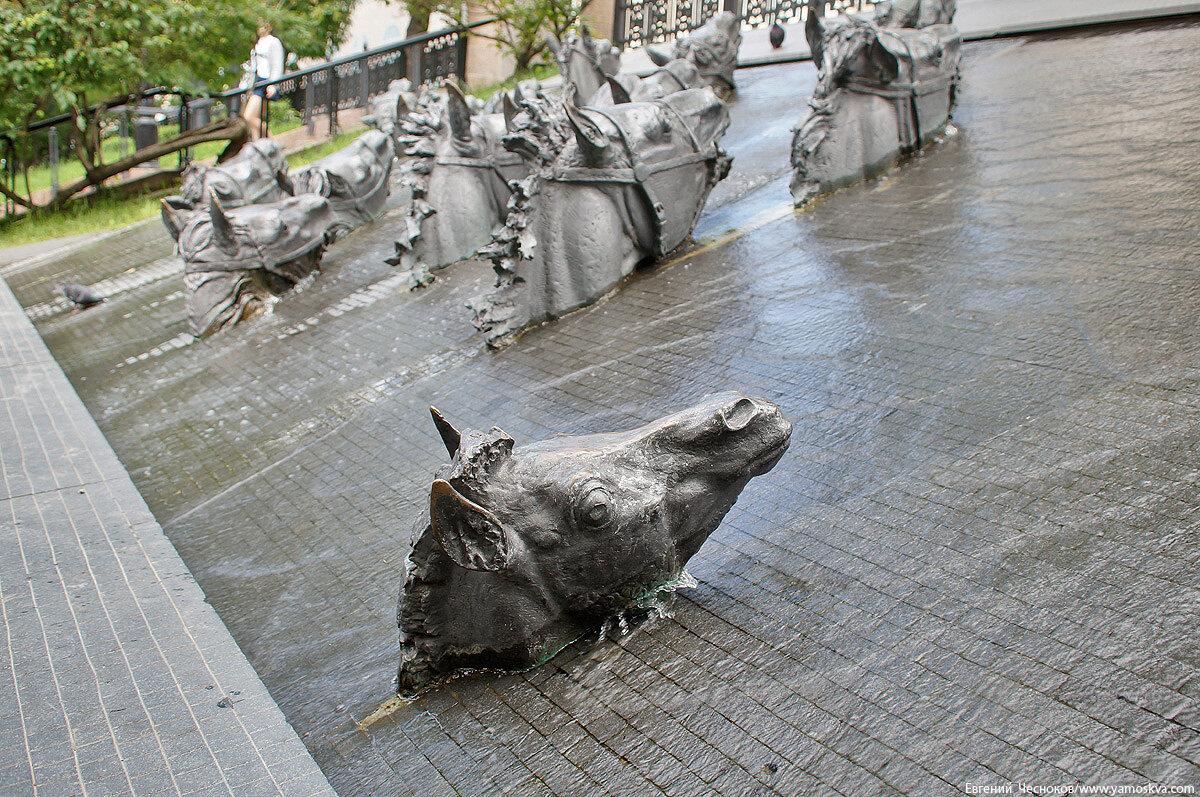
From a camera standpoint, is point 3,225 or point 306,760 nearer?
point 306,760

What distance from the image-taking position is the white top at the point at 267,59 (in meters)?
16.3

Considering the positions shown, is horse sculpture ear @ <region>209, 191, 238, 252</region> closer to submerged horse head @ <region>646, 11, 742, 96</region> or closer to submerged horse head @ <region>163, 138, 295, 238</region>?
submerged horse head @ <region>163, 138, 295, 238</region>

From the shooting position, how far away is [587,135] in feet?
17.9

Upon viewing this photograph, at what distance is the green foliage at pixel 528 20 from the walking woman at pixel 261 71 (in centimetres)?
293

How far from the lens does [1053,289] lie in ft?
13.7

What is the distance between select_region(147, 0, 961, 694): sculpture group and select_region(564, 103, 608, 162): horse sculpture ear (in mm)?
12

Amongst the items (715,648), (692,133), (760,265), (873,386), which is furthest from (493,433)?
(692,133)

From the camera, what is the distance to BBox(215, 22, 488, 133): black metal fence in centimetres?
1567

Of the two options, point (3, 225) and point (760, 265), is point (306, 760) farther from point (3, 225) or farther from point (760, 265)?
point (3, 225)

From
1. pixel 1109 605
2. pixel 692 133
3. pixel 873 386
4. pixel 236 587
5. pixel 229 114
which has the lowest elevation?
pixel 236 587

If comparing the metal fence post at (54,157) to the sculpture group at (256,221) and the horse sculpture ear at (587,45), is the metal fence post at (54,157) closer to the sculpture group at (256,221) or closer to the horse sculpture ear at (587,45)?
the sculpture group at (256,221)

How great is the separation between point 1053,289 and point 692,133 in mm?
2567

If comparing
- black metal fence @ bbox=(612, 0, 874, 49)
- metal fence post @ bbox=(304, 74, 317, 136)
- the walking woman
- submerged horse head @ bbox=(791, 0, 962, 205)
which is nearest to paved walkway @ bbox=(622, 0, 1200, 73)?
black metal fence @ bbox=(612, 0, 874, 49)

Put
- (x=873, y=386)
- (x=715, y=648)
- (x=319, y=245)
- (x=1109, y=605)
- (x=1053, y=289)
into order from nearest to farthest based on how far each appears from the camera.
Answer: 1. (x=1109, y=605)
2. (x=715, y=648)
3. (x=873, y=386)
4. (x=1053, y=289)
5. (x=319, y=245)
